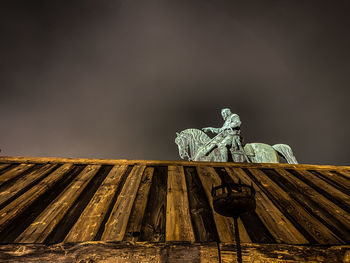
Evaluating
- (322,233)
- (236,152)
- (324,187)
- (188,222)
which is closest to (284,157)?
(236,152)

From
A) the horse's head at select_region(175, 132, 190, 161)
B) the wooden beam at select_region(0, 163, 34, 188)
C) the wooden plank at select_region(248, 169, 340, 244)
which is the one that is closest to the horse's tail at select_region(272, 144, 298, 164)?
the horse's head at select_region(175, 132, 190, 161)

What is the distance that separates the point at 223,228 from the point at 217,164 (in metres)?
2.22

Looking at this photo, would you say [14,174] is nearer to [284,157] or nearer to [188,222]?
[188,222]

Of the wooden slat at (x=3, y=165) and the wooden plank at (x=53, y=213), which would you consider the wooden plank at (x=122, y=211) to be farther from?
the wooden slat at (x=3, y=165)

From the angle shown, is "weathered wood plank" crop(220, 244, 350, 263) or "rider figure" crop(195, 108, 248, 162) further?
"rider figure" crop(195, 108, 248, 162)

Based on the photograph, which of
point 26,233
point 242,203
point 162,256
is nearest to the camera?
point 242,203

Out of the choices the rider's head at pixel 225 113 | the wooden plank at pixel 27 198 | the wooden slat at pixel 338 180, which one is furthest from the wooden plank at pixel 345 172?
the rider's head at pixel 225 113

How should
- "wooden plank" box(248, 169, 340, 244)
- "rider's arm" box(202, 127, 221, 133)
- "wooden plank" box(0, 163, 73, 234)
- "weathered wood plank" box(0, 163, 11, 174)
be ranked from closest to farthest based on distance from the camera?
"wooden plank" box(248, 169, 340, 244)
"wooden plank" box(0, 163, 73, 234)
"weathered wood plank" box(0, 163, 11, 174)
"rider's arm" box(202, 127, 221, 133)

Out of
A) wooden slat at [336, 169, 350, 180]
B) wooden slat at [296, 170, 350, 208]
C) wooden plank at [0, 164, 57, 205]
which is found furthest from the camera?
wooden slat at [336, 169, 350, 180]

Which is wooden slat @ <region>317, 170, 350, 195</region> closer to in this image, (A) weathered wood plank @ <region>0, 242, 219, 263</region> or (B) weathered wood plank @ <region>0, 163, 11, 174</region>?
(A) weathered wood plank @ <region>0, 242, 219, 263</region>

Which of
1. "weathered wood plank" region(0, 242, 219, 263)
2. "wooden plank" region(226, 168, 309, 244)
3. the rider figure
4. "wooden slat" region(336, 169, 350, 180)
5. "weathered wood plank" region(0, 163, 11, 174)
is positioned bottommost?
"weathered wood plank" region(0, 242, 219, 263)

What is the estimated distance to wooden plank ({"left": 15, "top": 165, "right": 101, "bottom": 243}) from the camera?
7.77 ft

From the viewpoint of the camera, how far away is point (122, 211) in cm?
284

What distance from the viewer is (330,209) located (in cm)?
313
